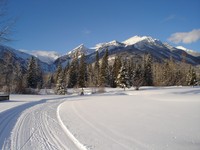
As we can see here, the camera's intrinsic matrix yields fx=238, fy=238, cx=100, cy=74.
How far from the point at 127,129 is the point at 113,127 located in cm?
66

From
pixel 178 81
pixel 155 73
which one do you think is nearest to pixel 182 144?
pixel 178 81

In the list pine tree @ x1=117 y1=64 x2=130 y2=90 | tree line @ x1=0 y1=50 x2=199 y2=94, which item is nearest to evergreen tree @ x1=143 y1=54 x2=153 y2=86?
tree line @ x1=0 y1=50 x2=199 y2=94

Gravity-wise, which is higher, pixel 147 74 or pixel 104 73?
pixel 104 73

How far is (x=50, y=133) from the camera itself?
852 centimetres

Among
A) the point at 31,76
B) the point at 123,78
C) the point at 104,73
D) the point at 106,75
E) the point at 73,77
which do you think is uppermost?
the point at 104,73

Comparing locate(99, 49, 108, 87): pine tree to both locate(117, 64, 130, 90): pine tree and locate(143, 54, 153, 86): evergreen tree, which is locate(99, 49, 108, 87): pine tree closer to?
locate(117, 64, 130, 90): pine tree

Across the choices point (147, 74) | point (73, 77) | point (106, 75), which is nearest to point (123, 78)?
point (106, 75)

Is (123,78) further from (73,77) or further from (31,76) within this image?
(31,76)

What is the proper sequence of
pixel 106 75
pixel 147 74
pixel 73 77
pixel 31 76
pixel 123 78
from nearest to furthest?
pixel 123 78, pixel 31 76, pixel 106 75, pixel 73 77, pixel 147 74

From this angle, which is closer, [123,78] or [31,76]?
[123,78]

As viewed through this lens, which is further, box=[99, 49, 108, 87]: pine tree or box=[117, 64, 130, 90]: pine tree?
box=[99, 49, 108, 87]: pine tree

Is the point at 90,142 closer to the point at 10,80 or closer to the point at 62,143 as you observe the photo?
the point at 62,143

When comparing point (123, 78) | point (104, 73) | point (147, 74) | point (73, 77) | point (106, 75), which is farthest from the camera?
point (147, 74)

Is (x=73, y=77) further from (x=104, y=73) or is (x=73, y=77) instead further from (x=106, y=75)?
(x=106, y=75)
